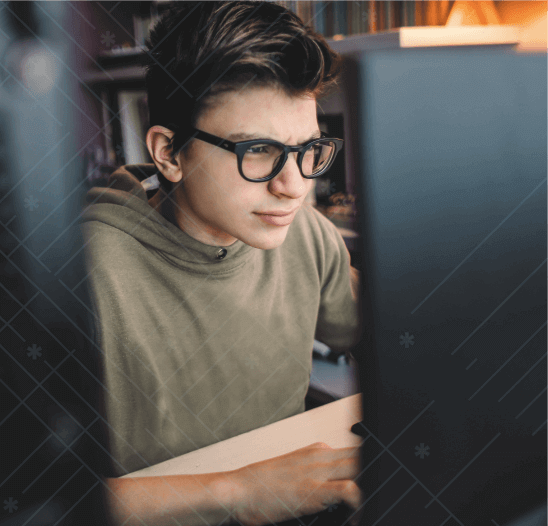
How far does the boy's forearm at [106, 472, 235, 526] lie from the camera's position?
85 centimetres

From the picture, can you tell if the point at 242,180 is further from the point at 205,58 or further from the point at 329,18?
the point at 329,18

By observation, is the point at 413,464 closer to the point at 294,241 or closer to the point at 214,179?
the point at 294,241

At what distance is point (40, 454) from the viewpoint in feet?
2.75

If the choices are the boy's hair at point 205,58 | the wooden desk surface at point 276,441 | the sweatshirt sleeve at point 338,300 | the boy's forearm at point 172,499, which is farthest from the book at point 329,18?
the boy's forearm at point 172,499

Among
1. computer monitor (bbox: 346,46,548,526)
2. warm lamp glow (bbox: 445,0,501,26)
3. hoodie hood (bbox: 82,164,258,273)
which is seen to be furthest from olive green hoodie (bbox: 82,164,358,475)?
warm lamp glow (bbox: 445,0,501,26)

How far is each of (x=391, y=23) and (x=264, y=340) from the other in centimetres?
62

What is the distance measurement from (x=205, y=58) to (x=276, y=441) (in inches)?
26.5

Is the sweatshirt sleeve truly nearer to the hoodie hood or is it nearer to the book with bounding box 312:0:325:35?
the hoodie hood

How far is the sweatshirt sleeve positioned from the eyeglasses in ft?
0.55

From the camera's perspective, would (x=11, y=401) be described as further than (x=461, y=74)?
No

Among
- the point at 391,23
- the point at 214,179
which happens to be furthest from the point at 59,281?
the point at 391,23

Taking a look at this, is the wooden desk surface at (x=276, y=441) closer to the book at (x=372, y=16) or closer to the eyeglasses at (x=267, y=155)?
the eyeglasses at (x=267, y=155)

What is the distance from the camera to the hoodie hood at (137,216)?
79cm

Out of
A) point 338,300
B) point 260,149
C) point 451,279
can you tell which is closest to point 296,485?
point 338,300
